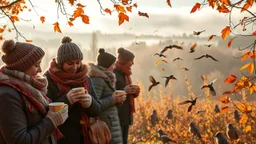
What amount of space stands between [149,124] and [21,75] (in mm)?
8729

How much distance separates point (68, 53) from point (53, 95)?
45 cm

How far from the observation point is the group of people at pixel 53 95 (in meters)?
2.36

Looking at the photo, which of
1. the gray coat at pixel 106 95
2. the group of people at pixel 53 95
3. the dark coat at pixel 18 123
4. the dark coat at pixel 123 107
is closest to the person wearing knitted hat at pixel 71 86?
the group of people at pixel 53 95

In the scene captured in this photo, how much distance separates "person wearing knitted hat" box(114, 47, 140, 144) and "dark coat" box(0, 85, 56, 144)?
2911 millimetres

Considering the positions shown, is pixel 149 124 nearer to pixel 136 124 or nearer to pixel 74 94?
pixel 136 124

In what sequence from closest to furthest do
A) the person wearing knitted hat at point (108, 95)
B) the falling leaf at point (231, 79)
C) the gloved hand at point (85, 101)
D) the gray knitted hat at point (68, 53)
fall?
the gloved hand at point (85, 101), the falling leaf at point (231, 79), the gray knitted hat at point (68, 53), the person wearing knitted hat at point (108, 95)

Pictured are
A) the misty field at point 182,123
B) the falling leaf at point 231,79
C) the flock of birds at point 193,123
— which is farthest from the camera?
the misty field at point 182,123

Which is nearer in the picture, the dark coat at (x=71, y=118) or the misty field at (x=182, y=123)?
the dark coat at (x=71, y=118)

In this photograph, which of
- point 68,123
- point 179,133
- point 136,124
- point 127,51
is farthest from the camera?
point 136,124

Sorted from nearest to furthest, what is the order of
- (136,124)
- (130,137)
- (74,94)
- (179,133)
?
(74,94), (179,133), (130,137), (136,124)

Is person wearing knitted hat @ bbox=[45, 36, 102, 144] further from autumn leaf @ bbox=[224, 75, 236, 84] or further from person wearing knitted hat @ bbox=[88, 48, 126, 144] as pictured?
autumn leaf @ bbox=[224, 75, 236, 84]

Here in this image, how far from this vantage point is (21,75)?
250 centimetres

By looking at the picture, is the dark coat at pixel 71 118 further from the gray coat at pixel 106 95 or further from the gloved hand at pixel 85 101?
the gray coat at pixel 106 95

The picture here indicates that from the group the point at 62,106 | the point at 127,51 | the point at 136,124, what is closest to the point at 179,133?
the point at 136,124
